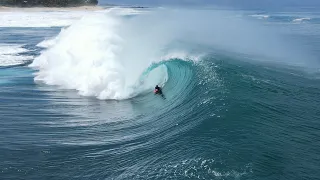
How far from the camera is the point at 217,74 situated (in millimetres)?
20781

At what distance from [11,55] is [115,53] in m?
14.2

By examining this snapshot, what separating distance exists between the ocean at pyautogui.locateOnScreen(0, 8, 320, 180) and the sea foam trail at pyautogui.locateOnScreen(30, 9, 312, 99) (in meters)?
0.09

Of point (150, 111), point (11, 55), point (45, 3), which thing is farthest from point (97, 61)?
point (45, 3)

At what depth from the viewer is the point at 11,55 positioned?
35.8 m

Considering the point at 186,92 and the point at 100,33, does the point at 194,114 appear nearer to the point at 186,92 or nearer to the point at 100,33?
the point at 186,92

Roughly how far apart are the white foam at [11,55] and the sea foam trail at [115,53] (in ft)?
6.74

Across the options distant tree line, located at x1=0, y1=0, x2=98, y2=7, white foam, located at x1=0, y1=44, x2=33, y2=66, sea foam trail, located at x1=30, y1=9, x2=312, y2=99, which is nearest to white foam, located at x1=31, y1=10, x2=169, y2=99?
sea foam trail, located at x1=30, y1=9, x2=312, y2=99

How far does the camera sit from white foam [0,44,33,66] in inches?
1273

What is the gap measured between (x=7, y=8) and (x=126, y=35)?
82.4m

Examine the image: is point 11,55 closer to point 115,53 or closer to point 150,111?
point 115,53

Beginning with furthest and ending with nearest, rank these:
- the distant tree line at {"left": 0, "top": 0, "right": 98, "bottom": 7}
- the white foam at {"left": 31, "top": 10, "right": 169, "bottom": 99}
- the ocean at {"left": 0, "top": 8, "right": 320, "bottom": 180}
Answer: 1. the distant tree line at {"left": 0, "top": 0, "right": 98, "bottom": 7}
2. the white foam at {"left": 31, "top": 10, "right": 169, "bottom": 99}
3. the ocean at {"left": 0, "top": 8, "right": 320, "bottom": 180}

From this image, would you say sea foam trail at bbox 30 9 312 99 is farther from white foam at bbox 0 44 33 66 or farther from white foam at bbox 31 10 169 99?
white foam at bbox 0 44 33 66

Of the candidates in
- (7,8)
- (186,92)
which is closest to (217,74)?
(186,92)

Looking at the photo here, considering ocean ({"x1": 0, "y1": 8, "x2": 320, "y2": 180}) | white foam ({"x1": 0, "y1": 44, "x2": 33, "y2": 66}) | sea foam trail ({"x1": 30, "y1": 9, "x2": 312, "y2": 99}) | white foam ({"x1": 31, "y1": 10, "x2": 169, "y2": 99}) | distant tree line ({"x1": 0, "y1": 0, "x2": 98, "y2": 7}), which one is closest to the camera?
ocean ({"x1": 0, "y1": 8, "x2": 320, "y2": 180})
